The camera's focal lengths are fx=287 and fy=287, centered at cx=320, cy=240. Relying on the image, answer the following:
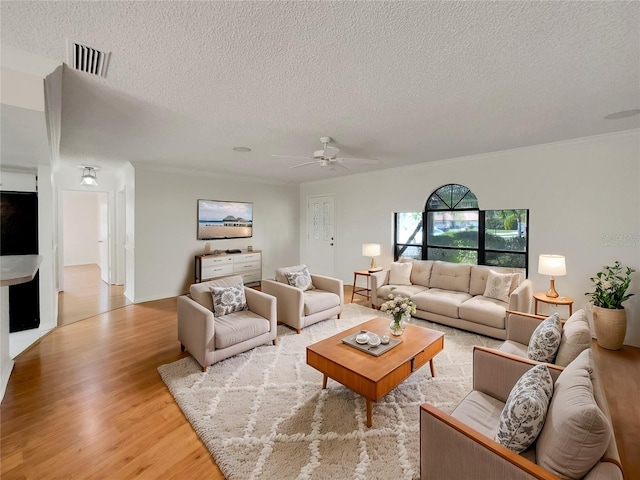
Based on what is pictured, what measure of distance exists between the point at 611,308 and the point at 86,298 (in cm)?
793

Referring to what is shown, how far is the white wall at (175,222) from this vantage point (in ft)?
16.7

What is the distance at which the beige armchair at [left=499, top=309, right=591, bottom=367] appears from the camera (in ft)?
5.90

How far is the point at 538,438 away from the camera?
4.35 feet

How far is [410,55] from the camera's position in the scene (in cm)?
182

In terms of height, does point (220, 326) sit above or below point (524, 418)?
below

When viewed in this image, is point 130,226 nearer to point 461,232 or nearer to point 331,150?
point 331,150

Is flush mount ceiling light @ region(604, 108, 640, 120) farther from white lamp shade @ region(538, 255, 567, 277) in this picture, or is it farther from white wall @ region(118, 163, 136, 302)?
white wall @ region(118, 163, 136, 302)

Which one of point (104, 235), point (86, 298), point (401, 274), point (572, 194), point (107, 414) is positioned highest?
point (572, 194)

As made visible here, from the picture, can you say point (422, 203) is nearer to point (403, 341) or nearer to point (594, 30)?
point (403, 341)

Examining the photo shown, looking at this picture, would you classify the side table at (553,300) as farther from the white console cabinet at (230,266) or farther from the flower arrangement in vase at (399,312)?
the white console cabinet at (230,266)

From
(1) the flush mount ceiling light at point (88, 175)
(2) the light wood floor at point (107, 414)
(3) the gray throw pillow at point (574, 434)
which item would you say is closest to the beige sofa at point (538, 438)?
(3) the gray throw pillow at point (574, 434)

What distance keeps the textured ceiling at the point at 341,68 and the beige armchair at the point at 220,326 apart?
1904mm

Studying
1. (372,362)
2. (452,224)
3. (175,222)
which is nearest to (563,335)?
(372,362)

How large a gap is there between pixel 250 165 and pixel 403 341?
3993 mm
